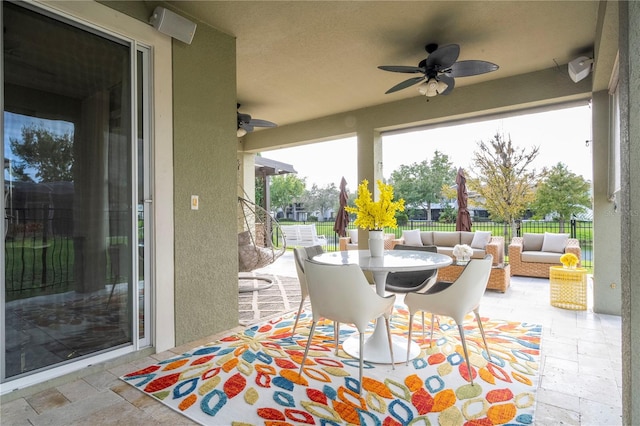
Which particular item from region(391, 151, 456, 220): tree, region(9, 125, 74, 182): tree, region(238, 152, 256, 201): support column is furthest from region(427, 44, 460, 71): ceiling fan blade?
region(391, 151, 456, 220): tree

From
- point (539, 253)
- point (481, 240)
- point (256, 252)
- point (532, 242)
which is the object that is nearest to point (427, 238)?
point (481, 240)

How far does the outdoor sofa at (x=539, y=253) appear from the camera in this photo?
227 inches

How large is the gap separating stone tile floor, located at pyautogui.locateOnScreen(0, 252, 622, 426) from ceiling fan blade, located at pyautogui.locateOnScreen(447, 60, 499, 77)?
97.6 inches

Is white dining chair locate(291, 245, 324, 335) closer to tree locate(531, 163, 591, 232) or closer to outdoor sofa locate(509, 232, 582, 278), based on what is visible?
outdoor sofa locate(509, 232, 582, 278)

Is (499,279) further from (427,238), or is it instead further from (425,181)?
(425,181)

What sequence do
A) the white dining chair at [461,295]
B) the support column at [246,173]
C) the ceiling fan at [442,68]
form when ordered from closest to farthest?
1. the white dining chair at [461,295]
2. the ceiling fan at [442,68]
3. the support column at [246,173]

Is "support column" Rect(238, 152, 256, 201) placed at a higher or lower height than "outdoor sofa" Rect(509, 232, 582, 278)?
higher

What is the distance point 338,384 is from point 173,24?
2.93 m

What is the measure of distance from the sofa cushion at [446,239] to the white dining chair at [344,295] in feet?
16.9

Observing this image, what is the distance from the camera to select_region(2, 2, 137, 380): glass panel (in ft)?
7.03

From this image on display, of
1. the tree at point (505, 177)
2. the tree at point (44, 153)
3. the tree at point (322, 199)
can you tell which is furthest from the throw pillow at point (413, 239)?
the tree at point (322, 199)

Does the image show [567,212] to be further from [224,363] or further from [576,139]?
[224,363]

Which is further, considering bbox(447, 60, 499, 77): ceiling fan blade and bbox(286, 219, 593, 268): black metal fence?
bbox(286, 219, 593, 268): black metal fence

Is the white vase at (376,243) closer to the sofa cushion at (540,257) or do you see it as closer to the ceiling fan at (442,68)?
the ceiling fan at (442,68)
